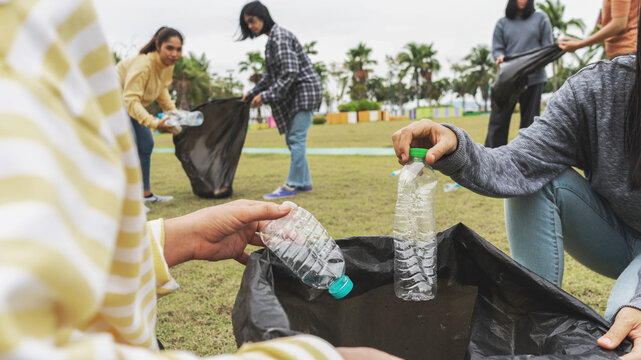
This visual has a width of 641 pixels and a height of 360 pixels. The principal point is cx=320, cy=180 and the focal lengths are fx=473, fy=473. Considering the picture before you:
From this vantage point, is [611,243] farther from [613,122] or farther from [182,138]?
[182,138]

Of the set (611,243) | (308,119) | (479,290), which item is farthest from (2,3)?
(308,119)

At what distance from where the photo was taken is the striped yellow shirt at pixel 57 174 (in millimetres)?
379

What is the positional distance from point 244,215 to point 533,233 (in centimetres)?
89

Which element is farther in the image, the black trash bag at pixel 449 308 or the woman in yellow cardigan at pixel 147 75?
the woman in yellow cardigan at pixel 147 75

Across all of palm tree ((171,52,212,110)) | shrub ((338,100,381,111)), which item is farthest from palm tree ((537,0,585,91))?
palm tree ((171,52,212,110))

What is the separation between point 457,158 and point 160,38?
3259mm

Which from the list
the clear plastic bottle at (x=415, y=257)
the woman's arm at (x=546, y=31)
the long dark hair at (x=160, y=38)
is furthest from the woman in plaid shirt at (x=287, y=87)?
the clear plastic bottle at (x=415, y=257)

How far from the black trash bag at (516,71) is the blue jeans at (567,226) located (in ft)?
8.42

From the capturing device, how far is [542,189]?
1.42 meters

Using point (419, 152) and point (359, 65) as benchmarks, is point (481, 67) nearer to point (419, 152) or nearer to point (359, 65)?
point (359, 65)

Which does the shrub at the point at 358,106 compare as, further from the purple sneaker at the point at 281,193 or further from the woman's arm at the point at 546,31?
the purple sneaker at the point at 281,193

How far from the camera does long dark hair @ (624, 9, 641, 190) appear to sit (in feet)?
3.97

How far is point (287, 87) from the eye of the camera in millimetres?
4164

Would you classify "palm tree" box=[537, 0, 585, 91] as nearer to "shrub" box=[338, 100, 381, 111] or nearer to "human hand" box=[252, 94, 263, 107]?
"shrub" box=[338, 100, 381, 111]
